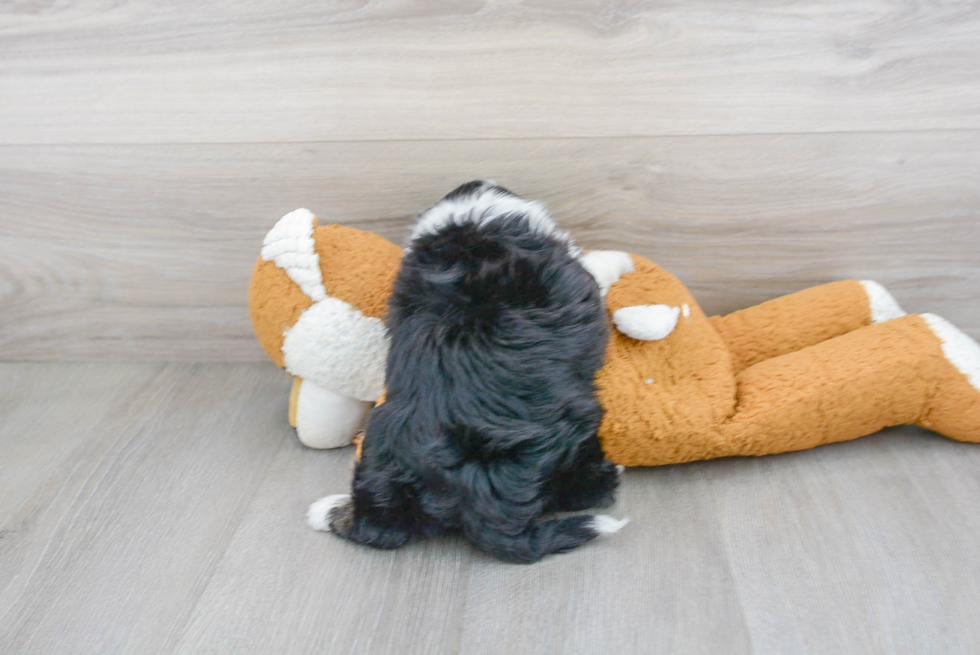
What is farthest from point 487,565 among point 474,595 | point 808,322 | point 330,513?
point 808,322

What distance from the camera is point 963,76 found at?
2.99ft

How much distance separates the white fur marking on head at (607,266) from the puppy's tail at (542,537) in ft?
0.85

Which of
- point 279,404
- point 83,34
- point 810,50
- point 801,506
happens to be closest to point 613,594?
point 801,506

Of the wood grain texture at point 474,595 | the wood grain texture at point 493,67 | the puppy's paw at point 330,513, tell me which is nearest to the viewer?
the wood grain texture at point 474,595

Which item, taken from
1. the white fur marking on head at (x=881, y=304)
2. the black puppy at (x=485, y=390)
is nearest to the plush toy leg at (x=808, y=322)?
the white fur marking on head at (x=881, y=304)

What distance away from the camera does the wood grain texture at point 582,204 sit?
0.96m

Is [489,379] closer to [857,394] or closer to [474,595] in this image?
[474,595]

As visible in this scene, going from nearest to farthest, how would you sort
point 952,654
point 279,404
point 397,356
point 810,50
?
1. point 952,654
2. point 397,356
3. point 810,50
4. point 279,404

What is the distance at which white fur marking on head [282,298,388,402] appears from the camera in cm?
86

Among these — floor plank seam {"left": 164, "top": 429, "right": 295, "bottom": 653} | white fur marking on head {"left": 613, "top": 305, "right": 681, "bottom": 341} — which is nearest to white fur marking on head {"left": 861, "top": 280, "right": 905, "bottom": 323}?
white fur marking on head {"left": 613, "top": 305, "right": 681, "bottom": 341}

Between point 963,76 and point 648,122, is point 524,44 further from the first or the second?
point 963,76

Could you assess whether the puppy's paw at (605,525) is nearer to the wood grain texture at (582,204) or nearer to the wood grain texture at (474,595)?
the wood grain texture at (474,595)

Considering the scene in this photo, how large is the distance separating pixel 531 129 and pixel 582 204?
4.9 inches

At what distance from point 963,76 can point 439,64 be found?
0.66 m
